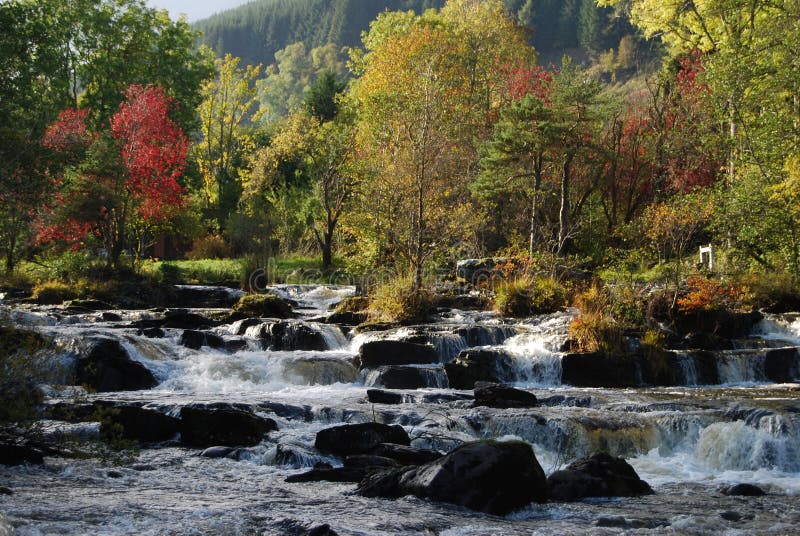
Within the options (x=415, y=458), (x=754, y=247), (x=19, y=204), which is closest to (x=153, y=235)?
(x=19, y=204)

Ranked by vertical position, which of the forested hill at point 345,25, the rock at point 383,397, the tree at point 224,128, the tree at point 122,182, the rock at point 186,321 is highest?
the forested hill at point 345,25

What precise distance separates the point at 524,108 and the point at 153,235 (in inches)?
627

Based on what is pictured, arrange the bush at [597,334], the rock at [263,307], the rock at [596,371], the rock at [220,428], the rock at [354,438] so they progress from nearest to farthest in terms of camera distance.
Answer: the rock at [354,438], the rock at [220,428], the rock at [596,371], the bush at [597,334], the rock at [263,307]

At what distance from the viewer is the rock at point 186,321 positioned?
18094mm

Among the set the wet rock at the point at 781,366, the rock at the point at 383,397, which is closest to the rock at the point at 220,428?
the rock at the point at 383,397

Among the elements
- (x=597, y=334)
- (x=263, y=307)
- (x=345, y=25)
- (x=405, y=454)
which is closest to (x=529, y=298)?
(x=597, y=334)

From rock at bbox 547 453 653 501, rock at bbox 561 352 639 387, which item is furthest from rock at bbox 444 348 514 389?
rock at bbox 547 453 653 501

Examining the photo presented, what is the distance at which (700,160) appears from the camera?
91.0 feet

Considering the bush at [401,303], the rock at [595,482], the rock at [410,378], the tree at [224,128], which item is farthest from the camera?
the tree at [224,128]

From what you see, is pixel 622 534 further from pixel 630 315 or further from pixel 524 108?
pixel 524 108

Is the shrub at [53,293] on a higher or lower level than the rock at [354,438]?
higher

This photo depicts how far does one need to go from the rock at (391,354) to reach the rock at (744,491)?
793 centimetres

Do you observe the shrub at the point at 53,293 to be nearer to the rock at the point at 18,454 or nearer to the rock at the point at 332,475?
the rock at the point at 18,454

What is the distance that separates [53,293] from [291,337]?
921 centimetres
